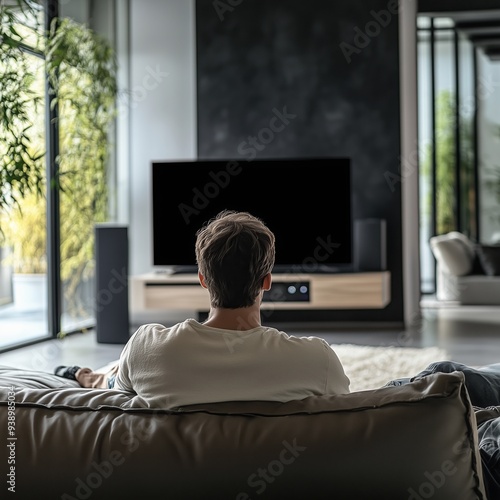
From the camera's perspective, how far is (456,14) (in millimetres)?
9352

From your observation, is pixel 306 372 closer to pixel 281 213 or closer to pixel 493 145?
pixel 281 213

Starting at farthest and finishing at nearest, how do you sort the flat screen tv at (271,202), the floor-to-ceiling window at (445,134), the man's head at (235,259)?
the floor-to-ceiling window at (445,134), the flat screen tv at (271,202), the man's head at (235,259)

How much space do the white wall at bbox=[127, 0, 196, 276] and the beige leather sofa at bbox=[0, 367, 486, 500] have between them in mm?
6068

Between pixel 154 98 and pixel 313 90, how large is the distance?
1.41 metres

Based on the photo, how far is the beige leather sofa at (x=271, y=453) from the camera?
4.56ft

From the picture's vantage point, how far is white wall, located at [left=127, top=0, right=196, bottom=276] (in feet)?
24.3

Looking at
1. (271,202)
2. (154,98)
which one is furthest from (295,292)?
(154,98)

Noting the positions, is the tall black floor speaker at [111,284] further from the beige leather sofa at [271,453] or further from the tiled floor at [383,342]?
the beige leather sofa at [271,453]

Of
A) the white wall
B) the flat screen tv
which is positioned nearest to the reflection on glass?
the flat screen tv

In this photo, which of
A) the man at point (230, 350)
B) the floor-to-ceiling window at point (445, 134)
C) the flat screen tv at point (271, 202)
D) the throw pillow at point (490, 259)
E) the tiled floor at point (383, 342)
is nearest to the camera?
the man at point (230, 350)

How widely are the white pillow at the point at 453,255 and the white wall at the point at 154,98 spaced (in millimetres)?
3272

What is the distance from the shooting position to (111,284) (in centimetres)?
634

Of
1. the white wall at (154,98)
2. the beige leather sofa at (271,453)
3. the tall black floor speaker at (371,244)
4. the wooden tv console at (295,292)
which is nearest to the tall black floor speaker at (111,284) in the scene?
the wooden tv console at (295,292)

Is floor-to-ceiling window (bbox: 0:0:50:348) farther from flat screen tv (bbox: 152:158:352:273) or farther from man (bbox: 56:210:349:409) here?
man (bbox: 56:210:349:409)
